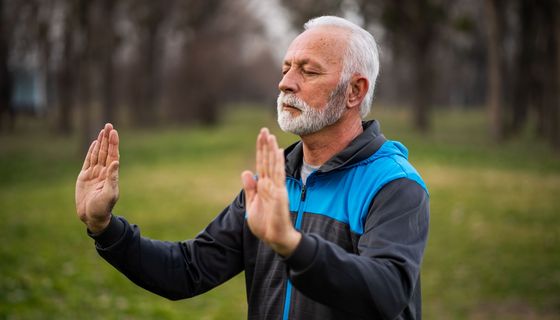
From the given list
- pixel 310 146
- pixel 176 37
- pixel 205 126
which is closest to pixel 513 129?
pixel 205 126

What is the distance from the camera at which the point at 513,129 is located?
102 ft

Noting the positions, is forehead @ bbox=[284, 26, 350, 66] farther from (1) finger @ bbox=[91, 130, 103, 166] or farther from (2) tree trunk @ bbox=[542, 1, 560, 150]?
(2) tree trunk @ bbox=[542, 1, 560, 150]

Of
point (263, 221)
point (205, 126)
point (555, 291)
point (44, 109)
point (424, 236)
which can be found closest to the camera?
point (263, 221)

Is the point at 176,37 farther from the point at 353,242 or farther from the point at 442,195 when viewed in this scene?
the point at 353,242

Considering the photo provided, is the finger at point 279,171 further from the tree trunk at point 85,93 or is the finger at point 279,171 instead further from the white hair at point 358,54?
the tree trunk at point 85,93

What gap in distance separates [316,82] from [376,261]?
33.2 inches

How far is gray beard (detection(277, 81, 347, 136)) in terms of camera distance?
9.37ft

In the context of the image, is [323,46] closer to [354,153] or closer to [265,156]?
[354,153]

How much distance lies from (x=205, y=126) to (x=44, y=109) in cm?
1439

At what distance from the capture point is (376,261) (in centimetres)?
235

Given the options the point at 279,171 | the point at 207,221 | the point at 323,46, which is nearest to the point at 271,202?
the point at 279,171

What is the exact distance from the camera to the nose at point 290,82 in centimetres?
288

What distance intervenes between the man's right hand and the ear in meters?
0.99

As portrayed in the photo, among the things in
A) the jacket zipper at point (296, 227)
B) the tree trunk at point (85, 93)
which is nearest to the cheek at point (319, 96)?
the jacket zipper at point (296, 227)
